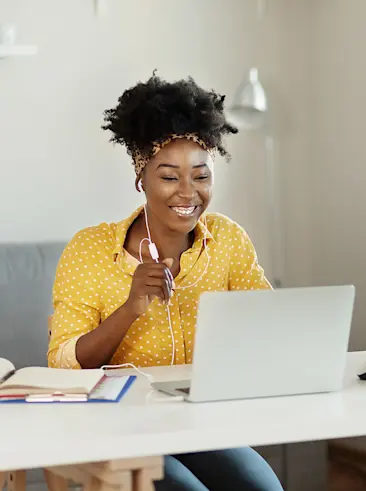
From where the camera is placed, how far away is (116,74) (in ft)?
10.0

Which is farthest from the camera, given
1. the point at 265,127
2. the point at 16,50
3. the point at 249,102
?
the point at 265,127

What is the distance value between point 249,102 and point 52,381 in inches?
69.8

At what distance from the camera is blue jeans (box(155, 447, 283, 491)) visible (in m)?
1.44

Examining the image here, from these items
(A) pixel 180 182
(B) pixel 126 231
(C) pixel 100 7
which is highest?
(C) pixel 100 7

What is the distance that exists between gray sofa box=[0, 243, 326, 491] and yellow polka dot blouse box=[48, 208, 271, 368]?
0.78m

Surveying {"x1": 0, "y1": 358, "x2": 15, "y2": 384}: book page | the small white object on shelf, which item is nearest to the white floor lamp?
the small white object on shelf

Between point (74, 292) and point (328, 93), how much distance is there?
1.67 m

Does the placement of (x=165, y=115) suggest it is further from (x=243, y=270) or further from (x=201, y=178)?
(x=243, y=270)

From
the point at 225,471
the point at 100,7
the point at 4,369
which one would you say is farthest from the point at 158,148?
the point at 100,7

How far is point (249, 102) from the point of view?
297 centimetres

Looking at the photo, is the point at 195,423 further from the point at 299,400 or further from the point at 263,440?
the point at 299,400

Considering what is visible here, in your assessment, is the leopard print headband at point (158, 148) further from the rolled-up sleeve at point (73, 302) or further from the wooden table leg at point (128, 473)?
the wooden table leg at point (128, 473)

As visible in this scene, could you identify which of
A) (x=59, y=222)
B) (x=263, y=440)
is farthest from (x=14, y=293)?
(x=263, y=440)

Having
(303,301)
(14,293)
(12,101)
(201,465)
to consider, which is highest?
(12,101)
